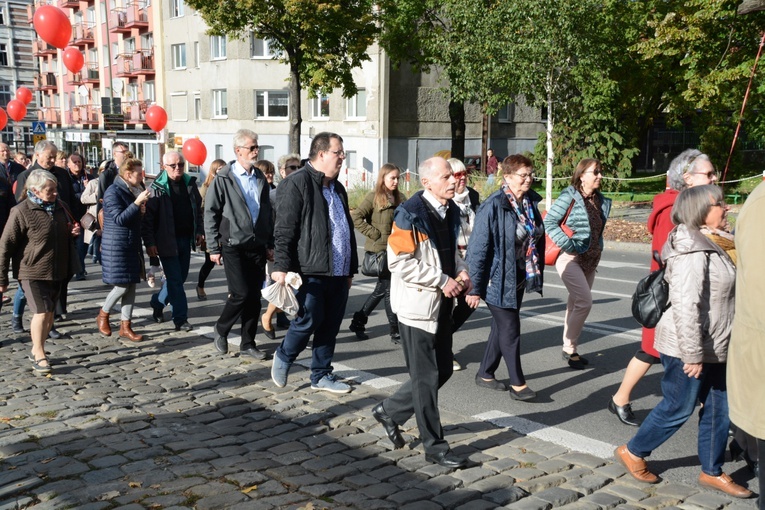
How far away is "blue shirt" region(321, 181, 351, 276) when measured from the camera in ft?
20.7

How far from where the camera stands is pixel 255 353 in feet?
24.9

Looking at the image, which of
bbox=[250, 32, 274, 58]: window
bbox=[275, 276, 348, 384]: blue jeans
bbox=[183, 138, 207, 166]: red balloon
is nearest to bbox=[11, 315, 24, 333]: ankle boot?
bbox=[275, 276, 348, 384]: blue jeans

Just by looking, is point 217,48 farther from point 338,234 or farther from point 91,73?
point 338,234

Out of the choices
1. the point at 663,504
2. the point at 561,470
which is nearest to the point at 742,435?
the point at 663,504

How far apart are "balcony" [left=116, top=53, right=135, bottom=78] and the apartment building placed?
30.6 meters

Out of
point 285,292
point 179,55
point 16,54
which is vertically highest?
point 16,54

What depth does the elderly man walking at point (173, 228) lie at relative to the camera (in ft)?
28.7

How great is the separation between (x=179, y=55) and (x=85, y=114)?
18130 millimetres

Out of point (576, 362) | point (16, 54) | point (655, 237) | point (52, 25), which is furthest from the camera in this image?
point (16, 54)

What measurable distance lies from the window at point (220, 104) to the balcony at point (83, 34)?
22363mm

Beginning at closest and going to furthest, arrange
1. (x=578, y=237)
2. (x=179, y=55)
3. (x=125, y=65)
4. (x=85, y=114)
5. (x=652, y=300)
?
(x=652, y=300) < (x=578, y=237) < (x=179, y=55) < (x=125, y=65) < (x=85, y=114)

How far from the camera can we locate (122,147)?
10945 millimetres

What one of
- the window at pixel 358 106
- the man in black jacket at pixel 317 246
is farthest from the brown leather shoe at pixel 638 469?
the window at pixel 358 106

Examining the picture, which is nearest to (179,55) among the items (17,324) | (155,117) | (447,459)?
(155,117)
